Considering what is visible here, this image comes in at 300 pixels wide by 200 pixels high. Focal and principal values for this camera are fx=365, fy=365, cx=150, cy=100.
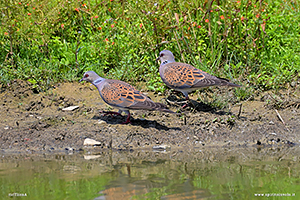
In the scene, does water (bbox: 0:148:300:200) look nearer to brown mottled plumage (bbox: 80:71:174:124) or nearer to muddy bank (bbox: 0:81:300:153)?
muddy bank (bbox: 0:81:300:153)

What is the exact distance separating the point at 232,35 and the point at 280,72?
4.06 feet

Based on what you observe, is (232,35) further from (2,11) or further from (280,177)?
(2,11)

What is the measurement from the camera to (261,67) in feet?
24.6

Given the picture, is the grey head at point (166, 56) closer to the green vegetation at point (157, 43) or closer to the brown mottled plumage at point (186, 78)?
the brown mottled plumage at point (186, 78)

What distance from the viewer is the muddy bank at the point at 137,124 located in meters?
5.67

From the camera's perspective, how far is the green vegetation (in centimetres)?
726

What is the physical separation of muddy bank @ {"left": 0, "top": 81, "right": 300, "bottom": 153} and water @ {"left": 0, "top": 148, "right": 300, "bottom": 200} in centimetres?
41

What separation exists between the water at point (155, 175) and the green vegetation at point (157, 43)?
7.65ft

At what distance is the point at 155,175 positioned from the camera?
4055 millimetres

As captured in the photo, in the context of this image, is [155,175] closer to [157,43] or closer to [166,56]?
[166,56]

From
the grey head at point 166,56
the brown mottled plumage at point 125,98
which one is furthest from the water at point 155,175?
the grey head at point 166,56

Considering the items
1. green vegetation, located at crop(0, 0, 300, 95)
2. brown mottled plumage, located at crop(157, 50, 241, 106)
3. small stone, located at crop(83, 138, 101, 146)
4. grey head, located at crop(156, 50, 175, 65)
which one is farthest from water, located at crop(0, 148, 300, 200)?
green vegetation, located at crop(0, 0, 300, 95)

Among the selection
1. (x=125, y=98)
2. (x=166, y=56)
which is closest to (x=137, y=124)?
(x=125, y=98)

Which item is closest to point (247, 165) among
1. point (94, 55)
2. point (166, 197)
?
point (166, 197)
